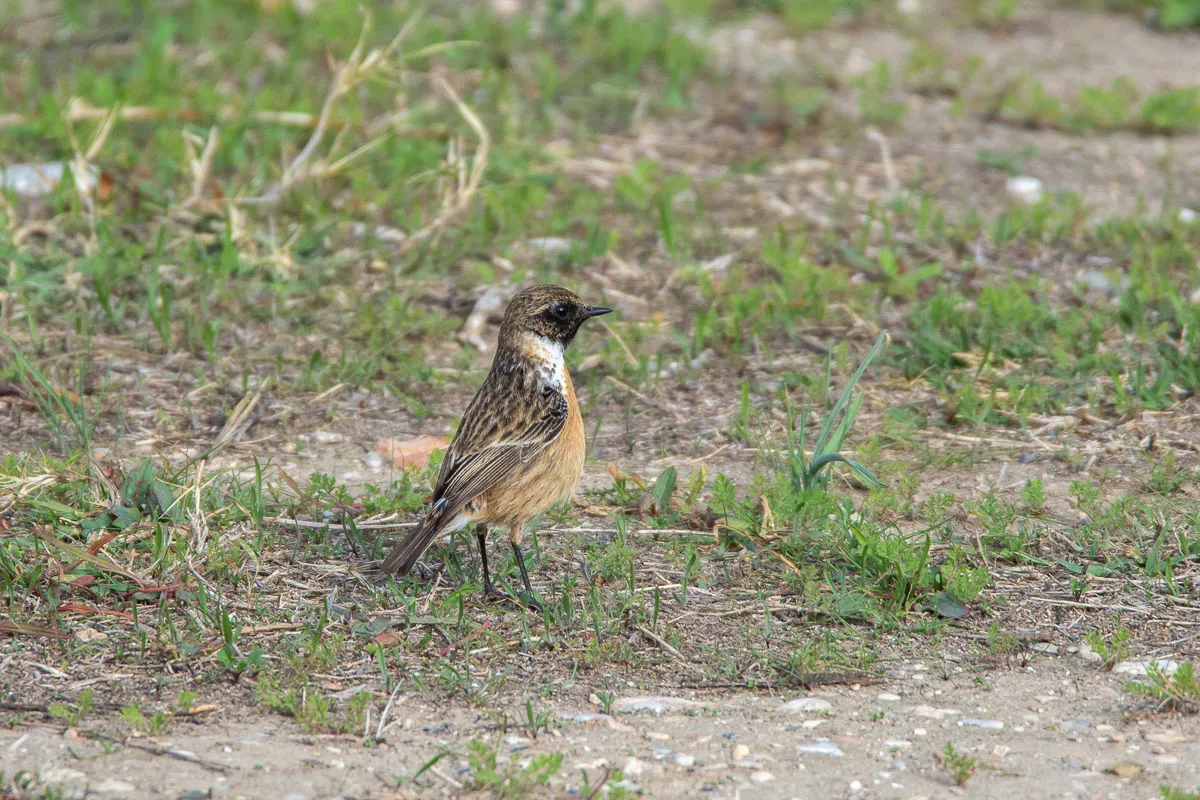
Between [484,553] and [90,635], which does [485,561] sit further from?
[90,635]

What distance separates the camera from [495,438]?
20.8ft

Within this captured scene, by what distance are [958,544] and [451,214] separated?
4.41 meters

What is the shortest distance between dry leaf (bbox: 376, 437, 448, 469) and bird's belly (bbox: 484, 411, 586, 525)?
1.09m

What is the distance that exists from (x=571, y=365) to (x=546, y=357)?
148 cm

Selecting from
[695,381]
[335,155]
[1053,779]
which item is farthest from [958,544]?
[335,155]

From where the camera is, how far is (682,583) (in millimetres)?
6125

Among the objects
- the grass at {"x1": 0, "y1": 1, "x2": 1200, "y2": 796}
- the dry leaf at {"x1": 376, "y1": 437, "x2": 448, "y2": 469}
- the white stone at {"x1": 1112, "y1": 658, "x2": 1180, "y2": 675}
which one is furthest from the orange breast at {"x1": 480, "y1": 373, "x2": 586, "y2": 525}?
the white stone at {"x1": 1112, "y1": 658, "x2": 1180, "y2": 675}

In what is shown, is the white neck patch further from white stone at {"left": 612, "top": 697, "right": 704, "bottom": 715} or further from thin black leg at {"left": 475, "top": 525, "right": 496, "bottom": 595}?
white stone at {"left": 612, "top": 697, "right": 704, "bottom": 715}

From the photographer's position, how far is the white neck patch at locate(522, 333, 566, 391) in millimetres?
6676

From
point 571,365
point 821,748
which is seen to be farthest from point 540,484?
point 571,365

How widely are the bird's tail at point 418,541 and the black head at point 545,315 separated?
3.66 ft

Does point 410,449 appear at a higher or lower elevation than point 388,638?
higher

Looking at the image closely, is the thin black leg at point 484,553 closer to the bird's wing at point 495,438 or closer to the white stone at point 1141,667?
the bird's wing at point 495,438

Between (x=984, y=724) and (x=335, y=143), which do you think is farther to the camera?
(x=335, y=143)
